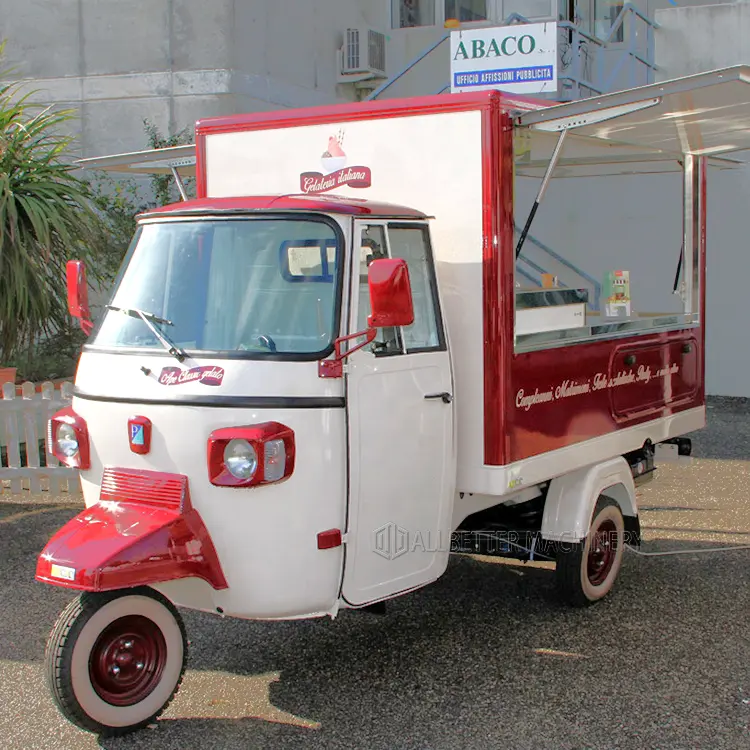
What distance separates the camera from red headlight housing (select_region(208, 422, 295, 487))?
3.94m

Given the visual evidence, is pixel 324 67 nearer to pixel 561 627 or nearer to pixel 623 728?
pixel 561 627

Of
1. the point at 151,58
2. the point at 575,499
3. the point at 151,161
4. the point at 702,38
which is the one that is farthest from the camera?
the point at 151,58

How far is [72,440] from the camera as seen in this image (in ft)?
Result: 14.7

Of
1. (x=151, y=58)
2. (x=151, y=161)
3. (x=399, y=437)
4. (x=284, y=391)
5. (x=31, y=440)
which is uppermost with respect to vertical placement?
(x=151, y=58)

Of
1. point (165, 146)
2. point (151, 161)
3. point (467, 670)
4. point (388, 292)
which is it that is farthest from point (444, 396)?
point (165, 146)

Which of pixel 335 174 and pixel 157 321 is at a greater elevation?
pixel 335 174

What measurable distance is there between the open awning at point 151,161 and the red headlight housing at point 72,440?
200 centimetres

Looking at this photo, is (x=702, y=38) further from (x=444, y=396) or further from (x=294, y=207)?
(x=294, y=207)

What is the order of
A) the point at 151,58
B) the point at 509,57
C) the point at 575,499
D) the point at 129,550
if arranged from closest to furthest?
the point at 129,550 → the point at 575,499 → the point at 509,57 → the point at 151,58

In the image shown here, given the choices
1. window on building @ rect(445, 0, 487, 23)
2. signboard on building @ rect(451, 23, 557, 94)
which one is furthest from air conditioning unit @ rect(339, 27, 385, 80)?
signboard on building @ rect(451, 23, 557, 94)

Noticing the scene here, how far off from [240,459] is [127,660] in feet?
2.97

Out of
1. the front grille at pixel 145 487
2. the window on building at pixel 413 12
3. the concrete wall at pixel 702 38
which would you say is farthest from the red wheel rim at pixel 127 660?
the window on building at pixel 413 12

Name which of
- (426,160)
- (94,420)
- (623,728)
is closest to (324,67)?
(426,160)

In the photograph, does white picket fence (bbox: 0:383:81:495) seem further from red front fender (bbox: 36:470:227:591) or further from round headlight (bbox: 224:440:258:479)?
Result: round headlight (bbox: 224:440:258:479)
